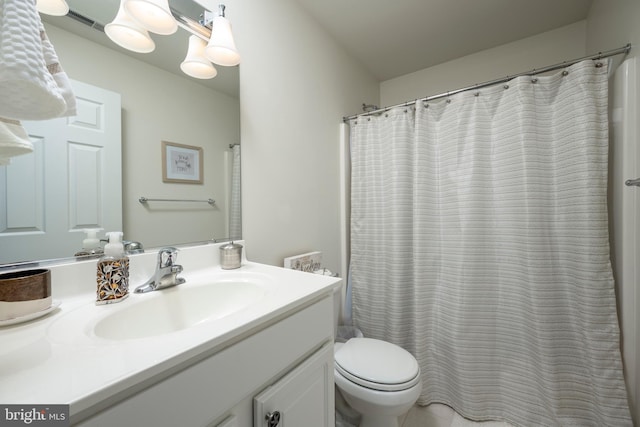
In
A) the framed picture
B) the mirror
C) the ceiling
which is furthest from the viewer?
the ceiling

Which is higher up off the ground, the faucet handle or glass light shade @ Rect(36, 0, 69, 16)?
glass light shade @ Rect(36, 0, 69, 16)

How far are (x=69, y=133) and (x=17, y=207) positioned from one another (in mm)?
231

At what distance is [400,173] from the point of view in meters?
1.55

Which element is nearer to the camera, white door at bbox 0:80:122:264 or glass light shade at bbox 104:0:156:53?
white door at bbox 0:80:122:264

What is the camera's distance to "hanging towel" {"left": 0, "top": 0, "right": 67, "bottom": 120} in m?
0.39

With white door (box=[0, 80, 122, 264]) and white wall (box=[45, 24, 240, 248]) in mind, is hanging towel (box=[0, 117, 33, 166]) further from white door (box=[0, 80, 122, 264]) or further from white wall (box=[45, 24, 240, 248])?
white wall (box=[45, 24, 240, 248])

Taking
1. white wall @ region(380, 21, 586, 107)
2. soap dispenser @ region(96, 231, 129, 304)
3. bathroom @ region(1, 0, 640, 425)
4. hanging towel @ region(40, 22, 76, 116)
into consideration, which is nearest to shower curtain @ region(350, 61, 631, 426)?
bathroom @ region(1, 0, 640, 425)

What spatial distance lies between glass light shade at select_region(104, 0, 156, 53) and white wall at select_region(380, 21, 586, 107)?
6.51 feet

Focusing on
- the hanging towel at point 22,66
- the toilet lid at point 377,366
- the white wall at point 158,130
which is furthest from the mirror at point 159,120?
the toilet lid at point 377,366

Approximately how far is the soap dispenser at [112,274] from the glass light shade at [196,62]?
2.25ft

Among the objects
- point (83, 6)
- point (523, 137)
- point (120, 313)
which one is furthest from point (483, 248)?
point (83, 6)

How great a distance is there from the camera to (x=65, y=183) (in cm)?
69

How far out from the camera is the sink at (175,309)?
622mm

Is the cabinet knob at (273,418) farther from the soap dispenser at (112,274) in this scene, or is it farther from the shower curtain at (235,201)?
the shower curtain at (235,201)
